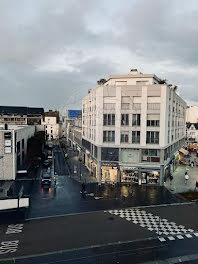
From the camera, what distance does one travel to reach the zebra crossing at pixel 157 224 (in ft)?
66.5

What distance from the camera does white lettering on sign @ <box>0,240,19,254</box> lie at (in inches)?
676

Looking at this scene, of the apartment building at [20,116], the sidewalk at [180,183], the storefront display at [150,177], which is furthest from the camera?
the apartment building at [20,116]

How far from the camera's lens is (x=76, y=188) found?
117ft

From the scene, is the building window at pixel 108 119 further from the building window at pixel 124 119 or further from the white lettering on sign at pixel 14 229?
the white lettering on sign at pixel 14 229

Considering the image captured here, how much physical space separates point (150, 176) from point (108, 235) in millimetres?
20835

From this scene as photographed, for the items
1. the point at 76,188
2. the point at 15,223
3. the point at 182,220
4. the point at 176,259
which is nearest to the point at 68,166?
the point at 76,188

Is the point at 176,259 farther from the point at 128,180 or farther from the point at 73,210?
the point at 128,180

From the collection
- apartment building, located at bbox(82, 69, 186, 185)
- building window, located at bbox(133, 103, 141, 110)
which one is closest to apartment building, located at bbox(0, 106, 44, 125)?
apartment building, located at bbox(82, 69, 186, 185)

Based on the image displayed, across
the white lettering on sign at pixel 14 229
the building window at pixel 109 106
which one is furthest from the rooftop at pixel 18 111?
the white lettering on sign at pixel 14 229

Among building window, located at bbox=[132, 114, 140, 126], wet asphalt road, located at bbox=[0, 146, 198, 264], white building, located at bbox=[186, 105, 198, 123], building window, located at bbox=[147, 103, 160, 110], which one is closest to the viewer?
wet asphalt road, located at bbox=[0, 146, 198, 264]

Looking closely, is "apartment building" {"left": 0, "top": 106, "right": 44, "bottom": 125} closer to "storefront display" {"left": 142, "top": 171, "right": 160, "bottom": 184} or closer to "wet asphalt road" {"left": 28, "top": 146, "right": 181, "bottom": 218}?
"wet asphalt road" {"left": 28, "top": 146, "right": 181, "bottom": 218}

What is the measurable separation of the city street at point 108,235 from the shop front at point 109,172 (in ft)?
46.0

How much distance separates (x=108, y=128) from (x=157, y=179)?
45.8ft

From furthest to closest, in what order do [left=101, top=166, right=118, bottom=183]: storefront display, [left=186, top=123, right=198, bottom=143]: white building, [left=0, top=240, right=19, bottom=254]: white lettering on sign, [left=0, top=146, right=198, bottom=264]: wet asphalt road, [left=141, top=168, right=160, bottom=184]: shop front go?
1. [left=186, top=123, right=198, bottom=143]: white building
2. [left=101, top=166, right=118, bottom=183]: storefront display
3. [left=141, top=168, right=160, bottom=184]: shop front
4. [left=0, top=240, right=19, bottom=254]: white lettering on sign
5. [left=0, top=146, right=198, bottom=264]: wet asphalt road
